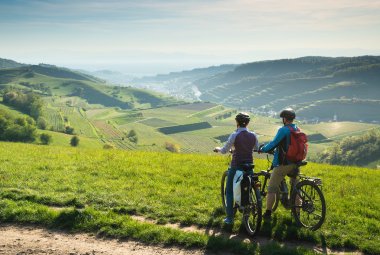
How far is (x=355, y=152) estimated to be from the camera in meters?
146

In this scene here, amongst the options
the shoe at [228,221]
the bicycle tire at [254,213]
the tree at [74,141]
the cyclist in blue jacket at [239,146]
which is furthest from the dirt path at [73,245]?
the tree at [74,141]

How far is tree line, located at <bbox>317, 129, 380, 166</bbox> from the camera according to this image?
14175 cm

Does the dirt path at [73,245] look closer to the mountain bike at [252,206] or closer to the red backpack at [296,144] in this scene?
the mountain bike at [252,206]

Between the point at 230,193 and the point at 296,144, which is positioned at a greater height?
the point at 296,144

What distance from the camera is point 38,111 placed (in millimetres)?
166875

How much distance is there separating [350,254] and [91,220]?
8.12 m

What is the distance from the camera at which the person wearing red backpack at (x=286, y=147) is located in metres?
10.8

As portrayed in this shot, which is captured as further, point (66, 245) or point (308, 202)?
point (308, 202)

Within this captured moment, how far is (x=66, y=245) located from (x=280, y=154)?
23.5ft

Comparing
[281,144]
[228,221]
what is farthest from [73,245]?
[281,144]

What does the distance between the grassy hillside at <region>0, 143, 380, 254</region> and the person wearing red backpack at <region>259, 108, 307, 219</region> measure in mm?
1883

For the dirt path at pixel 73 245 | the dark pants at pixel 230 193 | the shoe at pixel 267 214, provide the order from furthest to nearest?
the shoe at pixel 267 214 → the dark pants at pixel 230 193 → the dirt path at pixel 73 245

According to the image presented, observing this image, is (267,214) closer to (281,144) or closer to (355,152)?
(281,144)

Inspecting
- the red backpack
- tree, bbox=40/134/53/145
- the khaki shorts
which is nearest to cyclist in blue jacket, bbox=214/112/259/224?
the khaki shorts
